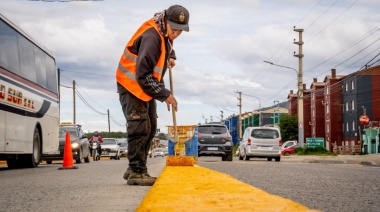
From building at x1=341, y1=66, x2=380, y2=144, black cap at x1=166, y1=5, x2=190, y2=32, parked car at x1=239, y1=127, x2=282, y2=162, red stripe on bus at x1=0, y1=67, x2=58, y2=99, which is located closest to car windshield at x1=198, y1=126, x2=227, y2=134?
parked car at x1=239, y1=127, x2=282, y2=162

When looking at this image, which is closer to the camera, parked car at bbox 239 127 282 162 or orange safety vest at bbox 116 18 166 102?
orange safety vest at bbox 116 18 166 102

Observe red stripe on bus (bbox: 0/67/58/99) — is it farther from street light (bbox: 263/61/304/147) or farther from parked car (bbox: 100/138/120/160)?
street light (bbox: 263/61/304/147)

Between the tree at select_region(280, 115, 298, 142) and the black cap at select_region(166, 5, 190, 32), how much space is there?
89028 mm

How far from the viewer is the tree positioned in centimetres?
9425

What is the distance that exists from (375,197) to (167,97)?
2.38 metres

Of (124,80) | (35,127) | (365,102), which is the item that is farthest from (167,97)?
(365,102)

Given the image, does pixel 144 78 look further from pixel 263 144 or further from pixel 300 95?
pixel 300 95

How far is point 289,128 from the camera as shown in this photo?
9462 centimetres

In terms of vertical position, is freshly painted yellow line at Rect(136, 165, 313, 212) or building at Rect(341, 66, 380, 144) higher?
building at Rect(341, 66, 380, 144)

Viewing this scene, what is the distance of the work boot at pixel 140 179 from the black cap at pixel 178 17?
5.68ft

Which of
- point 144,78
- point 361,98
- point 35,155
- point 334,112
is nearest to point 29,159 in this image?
point 35,155

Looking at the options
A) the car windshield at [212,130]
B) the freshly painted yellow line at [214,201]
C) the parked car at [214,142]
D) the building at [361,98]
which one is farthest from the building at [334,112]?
the freshly painted yellow line at [214,201]

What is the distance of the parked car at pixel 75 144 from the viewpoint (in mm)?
24902

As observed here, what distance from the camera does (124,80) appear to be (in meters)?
6.80
